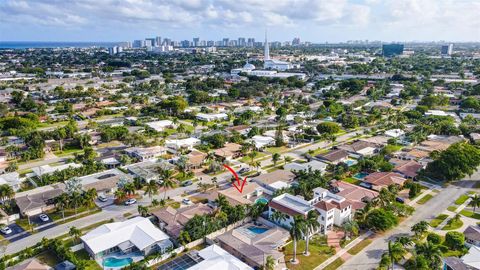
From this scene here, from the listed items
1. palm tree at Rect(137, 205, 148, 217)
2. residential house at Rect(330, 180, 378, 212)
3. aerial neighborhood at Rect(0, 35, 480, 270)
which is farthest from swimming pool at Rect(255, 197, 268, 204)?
palm tree at Rect(137, 205, 148, 217)

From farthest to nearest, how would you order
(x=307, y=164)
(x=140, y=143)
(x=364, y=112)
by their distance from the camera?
(x=364, y=112) → (x=140, y=143) → (x=307, y=164)

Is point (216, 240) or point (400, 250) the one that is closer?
point (400, 250)

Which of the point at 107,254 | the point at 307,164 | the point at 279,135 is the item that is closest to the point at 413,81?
the point at 279,135

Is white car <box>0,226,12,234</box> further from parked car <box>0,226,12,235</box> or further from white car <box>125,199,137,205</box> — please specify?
white car <box>125,199,137,205</box>

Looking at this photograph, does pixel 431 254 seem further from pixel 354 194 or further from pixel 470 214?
pixel 470 214

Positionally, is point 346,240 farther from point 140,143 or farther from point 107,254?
point 140,143

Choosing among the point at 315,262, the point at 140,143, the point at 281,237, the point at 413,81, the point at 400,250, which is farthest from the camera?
the point at 413,81

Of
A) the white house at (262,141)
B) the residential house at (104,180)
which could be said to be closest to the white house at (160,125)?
the white house at (262,141)
